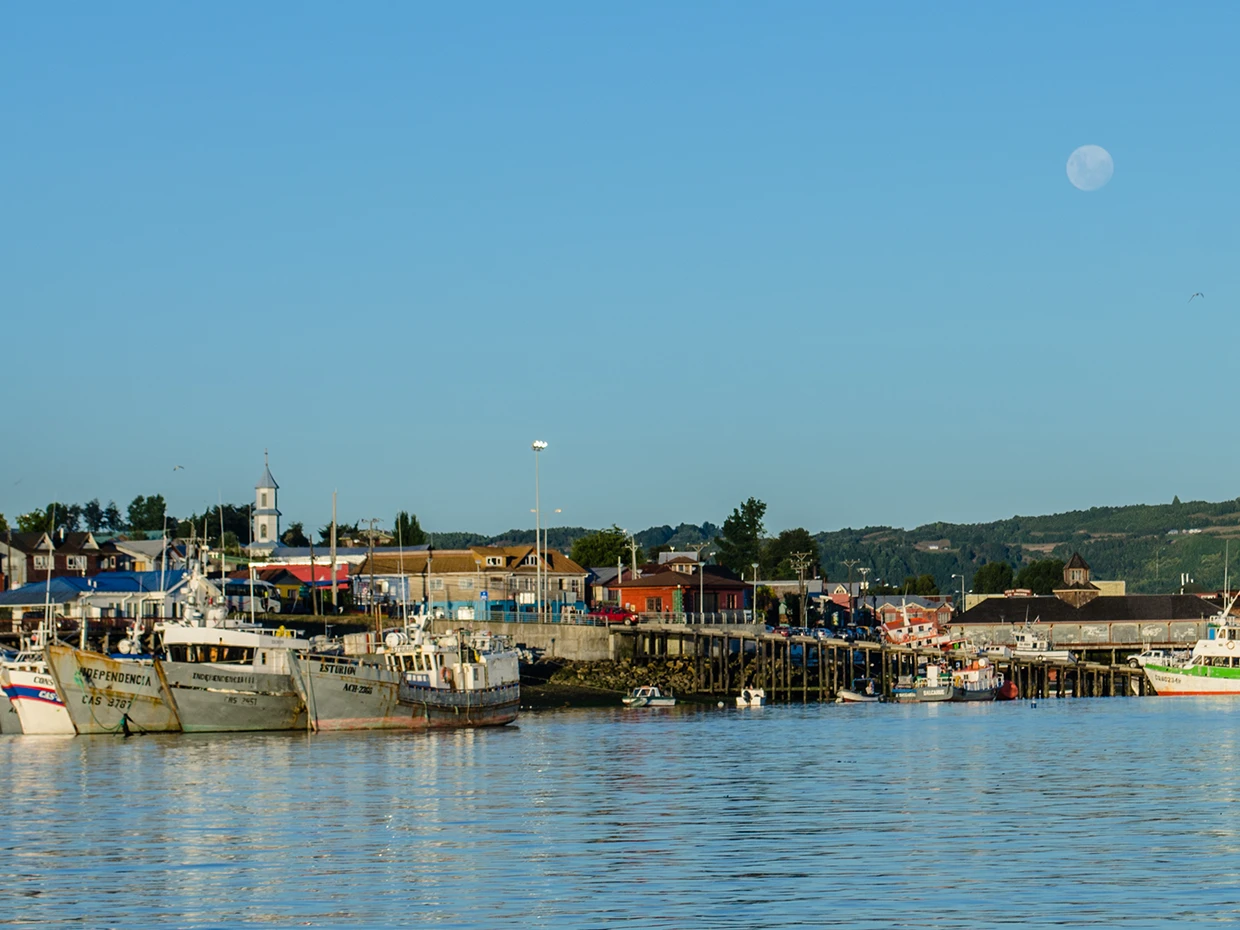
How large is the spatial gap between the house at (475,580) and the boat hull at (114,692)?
2706 inches

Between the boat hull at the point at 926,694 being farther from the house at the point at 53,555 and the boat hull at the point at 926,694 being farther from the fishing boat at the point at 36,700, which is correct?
the house at the point at 53,555

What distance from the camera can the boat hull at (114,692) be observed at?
8350cm

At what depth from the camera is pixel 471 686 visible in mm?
92375

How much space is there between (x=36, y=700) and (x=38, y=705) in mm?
271

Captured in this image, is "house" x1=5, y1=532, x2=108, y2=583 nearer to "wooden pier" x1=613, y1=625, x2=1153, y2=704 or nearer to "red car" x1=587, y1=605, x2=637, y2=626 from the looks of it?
"red car" x1=587, y1=605, x2=637, y2=626

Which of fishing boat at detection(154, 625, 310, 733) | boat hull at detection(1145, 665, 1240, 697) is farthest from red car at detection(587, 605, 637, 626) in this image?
fishing boat at detection(154, 625, 310, 733)

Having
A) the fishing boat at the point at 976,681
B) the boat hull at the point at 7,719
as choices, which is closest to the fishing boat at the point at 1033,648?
the fishing boat at the point at 976,681

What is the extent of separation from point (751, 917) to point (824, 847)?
Answer: 932cm

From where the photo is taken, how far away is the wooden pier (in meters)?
137

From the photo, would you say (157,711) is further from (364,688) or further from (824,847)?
(824,847)

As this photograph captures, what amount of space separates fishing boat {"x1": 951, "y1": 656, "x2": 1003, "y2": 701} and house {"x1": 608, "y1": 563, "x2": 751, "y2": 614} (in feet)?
108

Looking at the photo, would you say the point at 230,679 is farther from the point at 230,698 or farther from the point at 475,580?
the point at 475,580

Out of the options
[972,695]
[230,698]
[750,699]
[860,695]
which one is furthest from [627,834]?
[972,695]

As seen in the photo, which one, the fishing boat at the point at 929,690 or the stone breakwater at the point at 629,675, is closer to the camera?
the stone breakwater at the point at 629,675
